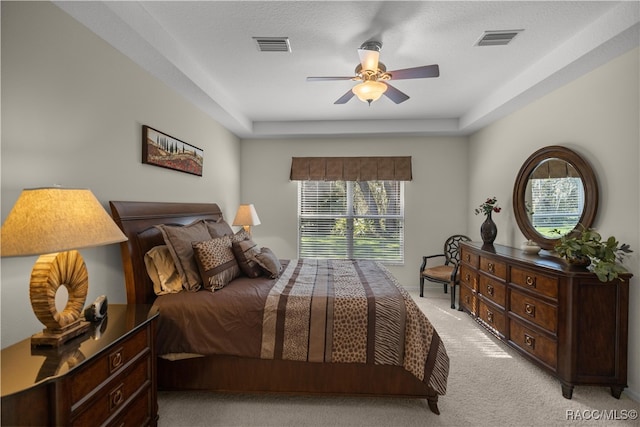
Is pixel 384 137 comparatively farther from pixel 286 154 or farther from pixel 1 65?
pixel 1 65

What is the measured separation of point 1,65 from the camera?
1451mm

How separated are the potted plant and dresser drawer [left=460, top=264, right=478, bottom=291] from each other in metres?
1.19

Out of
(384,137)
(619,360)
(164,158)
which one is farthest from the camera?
(384,137)

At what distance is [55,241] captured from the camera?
3.97 ft

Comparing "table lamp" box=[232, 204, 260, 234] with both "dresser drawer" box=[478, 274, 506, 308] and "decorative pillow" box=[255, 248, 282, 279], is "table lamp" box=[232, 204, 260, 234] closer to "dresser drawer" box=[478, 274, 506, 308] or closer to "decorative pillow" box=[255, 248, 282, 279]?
"decorative pillow" box=[255, 248, 282, 279]

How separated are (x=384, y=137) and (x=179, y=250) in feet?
12.2

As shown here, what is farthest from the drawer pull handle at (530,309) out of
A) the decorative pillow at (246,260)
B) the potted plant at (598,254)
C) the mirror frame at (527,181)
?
the decorative pillow at (246,260)

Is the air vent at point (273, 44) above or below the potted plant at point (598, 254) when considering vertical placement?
above

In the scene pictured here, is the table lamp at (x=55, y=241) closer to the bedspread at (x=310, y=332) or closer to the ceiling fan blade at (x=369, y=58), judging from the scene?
the bedspread at (x=310, y=332)

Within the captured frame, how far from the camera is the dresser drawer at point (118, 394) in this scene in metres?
1.29

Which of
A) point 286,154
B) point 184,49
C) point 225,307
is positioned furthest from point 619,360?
point 286,154

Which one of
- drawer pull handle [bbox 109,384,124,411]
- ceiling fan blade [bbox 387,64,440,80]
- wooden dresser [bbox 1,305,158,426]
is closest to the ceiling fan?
ceiling fan blade [bbox 387,64,440,80]

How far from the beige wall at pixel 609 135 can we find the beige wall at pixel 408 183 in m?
1.44

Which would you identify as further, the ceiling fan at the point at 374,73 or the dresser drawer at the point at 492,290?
the dresser drawer at the point at 492,290
